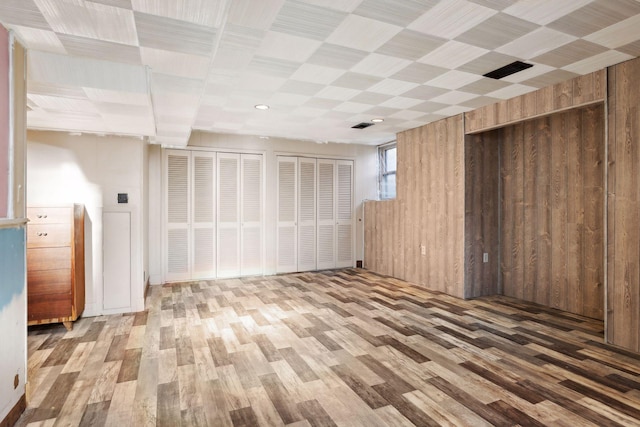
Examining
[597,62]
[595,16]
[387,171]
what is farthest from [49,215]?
[387,171]

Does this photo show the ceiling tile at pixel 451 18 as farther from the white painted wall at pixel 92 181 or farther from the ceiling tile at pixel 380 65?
the white painted wall at pixel 92 181

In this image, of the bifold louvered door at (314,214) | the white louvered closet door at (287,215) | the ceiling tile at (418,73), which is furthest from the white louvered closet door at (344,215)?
the ceiling tile at (418,73)

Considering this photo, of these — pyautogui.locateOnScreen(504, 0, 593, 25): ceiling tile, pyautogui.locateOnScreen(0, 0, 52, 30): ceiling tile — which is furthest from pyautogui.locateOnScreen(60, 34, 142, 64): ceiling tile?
pyautogui.locateOnScreen(504, 0, 593, 25): ceiling tile

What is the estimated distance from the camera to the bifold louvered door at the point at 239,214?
5.76 metres

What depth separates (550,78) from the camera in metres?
3.17

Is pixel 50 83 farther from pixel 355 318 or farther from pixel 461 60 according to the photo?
pixel 355 318

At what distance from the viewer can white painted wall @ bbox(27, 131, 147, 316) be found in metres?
3.70

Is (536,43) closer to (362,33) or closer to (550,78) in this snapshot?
(550,78)

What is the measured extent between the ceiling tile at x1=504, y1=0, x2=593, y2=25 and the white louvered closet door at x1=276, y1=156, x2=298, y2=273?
445 centimetres

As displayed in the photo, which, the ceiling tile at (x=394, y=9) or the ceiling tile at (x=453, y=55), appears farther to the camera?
the ceiling tile at (x=453, y=55)

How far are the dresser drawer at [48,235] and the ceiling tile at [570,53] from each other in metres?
4.59

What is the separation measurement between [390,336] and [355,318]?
0.59 metres

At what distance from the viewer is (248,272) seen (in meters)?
5.95

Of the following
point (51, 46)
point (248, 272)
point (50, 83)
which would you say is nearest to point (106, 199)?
point (50, 83)
